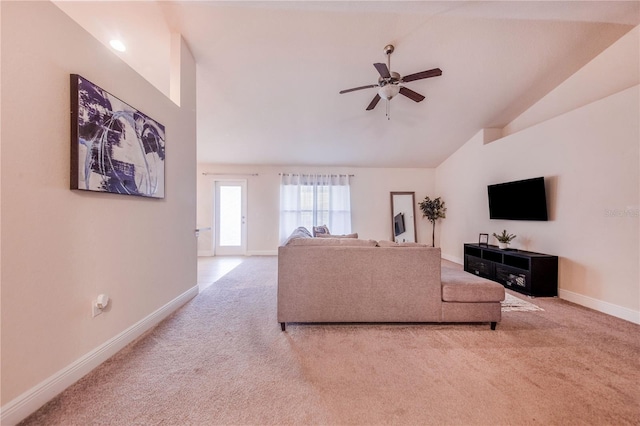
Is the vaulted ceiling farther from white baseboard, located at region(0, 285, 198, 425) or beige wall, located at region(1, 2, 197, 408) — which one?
white baseboard, located at region(0, 285, 198, 425)

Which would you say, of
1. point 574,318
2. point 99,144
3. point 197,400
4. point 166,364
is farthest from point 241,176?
point 574,318

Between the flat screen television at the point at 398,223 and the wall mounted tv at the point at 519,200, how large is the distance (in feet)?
6.99

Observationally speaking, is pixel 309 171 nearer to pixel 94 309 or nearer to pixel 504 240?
pixel 504 240

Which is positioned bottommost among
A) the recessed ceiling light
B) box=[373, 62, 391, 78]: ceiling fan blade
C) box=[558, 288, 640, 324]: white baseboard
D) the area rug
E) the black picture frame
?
the area rug

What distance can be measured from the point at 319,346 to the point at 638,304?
3.17 m

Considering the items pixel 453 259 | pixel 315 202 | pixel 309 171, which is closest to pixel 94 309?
pixel 315 202

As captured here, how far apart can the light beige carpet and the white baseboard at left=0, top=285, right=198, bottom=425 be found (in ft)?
0.17

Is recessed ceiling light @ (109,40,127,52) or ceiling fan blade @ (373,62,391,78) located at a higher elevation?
recessed ceiling light @ (109,40,127,52)

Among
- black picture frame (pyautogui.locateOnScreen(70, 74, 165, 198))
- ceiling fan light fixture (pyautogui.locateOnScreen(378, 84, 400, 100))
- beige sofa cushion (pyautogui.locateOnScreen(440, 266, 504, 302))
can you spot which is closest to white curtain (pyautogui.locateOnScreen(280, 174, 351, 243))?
ceiling fan light fixture (pyautogui.locateOnScreen(378, 84, 400, 100))

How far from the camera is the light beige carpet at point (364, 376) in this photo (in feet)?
4.14

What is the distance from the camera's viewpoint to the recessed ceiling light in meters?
2.68

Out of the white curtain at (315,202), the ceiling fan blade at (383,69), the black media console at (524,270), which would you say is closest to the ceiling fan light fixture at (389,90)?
the ceiling fan blade at (383,69)

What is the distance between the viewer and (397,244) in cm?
228

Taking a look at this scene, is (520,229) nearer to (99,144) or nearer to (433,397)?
(433,397)
